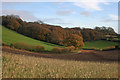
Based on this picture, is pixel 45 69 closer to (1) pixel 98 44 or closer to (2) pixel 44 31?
(2) pixel 44 31

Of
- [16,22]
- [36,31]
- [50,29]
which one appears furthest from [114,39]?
[16,22]

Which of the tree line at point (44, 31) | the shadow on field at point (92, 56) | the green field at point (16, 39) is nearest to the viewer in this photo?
the green field at point (16, 39)

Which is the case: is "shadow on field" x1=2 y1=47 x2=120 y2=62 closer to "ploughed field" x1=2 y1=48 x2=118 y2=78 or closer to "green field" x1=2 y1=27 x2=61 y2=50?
"green field" x1=2 y1=27 x2=61 y2=50

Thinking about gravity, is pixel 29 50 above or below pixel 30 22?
below

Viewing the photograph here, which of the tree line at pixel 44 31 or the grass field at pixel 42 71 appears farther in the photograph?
the tree line at pixel 44 31

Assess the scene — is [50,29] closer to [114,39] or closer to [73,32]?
[73,32]

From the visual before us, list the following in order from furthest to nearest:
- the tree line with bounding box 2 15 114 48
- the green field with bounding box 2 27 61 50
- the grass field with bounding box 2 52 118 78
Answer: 1. the tree line with bounding box 2 15 114 48
2. the green field with bounding box 2 27 61 50
3. the grass field with bounding box 2 52 118 78

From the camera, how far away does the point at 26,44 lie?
830 cm

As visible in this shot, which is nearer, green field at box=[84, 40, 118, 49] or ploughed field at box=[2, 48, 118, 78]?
ploughed field at box=[2, 48, 118, 78]

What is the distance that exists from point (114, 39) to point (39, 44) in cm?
1009

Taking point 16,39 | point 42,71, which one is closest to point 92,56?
point 16,39

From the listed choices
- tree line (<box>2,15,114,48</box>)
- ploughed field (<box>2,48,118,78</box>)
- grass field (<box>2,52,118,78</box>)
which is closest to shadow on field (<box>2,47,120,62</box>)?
tree line (<box>2,15,114,48</box>)

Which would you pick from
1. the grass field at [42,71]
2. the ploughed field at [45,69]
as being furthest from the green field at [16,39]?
the grass field at [42,71]

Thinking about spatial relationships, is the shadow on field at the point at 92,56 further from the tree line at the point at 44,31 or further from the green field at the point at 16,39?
the green field at the point at 16,39
